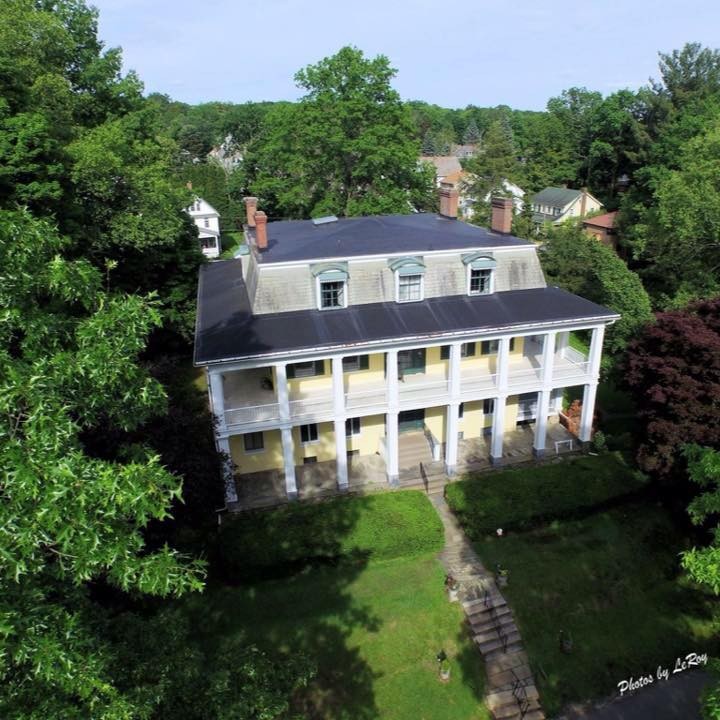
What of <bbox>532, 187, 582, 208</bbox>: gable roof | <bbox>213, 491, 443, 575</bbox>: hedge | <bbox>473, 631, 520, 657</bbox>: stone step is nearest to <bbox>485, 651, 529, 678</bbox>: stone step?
<bbox>473, 631, 520, 657</bbox>: stone step

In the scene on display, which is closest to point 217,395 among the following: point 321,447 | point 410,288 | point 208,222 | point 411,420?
point 321,447

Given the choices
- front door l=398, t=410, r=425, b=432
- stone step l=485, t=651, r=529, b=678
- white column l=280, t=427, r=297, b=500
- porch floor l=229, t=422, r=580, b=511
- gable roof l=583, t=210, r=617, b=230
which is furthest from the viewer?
gable roof l=583, t=210, r=617, b=230

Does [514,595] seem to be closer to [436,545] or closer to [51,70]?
[436,545]

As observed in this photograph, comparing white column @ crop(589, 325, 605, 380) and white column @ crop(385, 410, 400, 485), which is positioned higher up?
white column @ crop(589, 325, 605, 380)

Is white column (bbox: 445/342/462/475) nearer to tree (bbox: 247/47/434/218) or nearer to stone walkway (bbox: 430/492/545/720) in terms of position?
stone walkway (bbox: 430/492/545/720)

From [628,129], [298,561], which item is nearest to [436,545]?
[298,561]

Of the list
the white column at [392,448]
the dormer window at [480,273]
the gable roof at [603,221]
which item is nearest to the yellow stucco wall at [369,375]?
the white column at [392,448]

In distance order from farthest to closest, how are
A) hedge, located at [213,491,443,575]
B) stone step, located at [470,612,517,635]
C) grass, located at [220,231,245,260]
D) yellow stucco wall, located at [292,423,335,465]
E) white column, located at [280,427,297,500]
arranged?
grass, located at [220,231,245,260]
yellow stucco wall, located at [292,423,335,465]
white column, located at [280,427,297,500]
hedge, located at [213,491,443,575]
stone step, located at [470,612,517,635]
